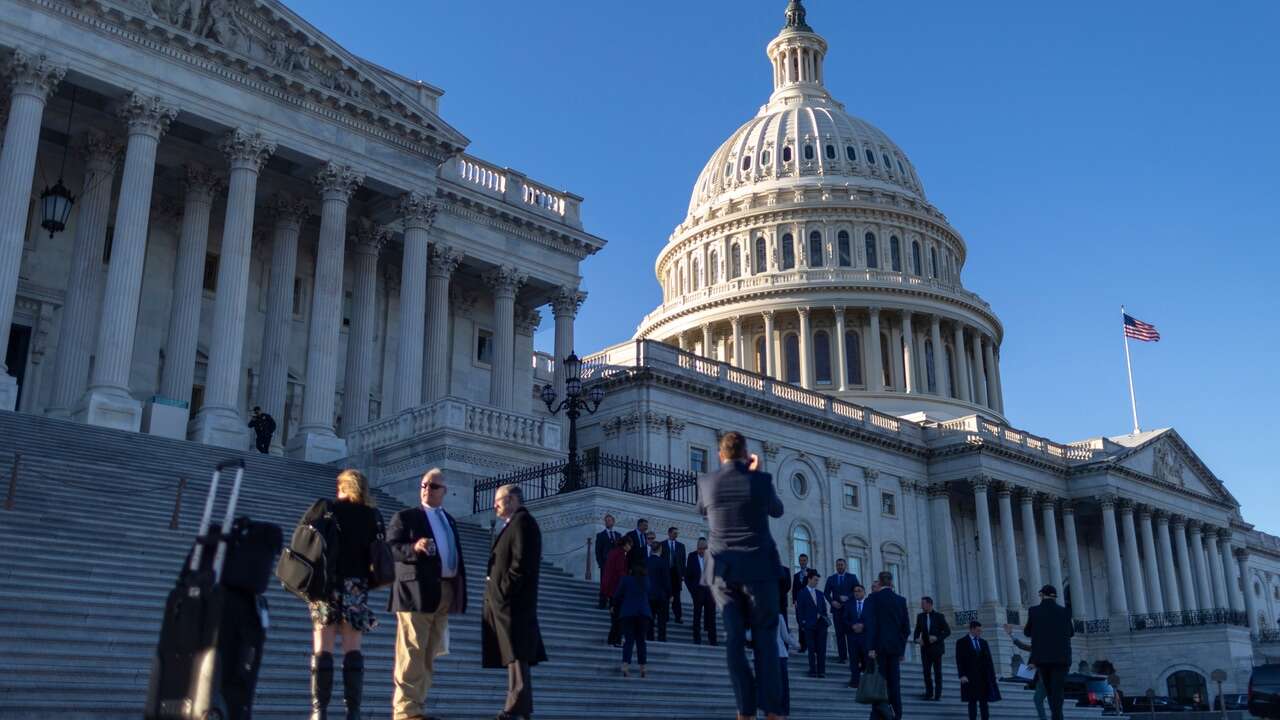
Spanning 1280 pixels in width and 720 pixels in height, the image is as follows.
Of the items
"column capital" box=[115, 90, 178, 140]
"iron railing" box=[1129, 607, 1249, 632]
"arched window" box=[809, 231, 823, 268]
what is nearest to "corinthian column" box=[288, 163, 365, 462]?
"column capital" box=[115, 90, 178, 140]

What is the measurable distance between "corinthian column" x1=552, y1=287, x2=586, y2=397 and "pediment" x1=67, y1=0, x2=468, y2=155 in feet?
25.9

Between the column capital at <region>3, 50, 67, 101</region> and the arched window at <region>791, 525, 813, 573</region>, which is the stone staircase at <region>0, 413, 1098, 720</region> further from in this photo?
the arched window at <region>791, 525, 813, 573</region>

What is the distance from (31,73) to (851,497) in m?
41.0

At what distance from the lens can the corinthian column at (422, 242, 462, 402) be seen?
4072cm

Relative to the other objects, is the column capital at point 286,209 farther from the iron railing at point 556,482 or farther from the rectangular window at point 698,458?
the rectangular window at point 698,458

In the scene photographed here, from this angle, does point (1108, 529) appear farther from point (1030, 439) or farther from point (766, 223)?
point (766, 223)

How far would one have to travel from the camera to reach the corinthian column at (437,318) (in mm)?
40719

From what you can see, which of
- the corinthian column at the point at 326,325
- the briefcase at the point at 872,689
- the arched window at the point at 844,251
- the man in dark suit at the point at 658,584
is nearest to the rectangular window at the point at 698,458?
the corinthian column at the point at 326,325

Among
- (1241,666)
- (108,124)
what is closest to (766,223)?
(1241,666)

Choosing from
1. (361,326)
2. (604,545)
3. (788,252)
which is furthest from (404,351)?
(788,252)

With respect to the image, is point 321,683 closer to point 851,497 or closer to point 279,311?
point 279,311

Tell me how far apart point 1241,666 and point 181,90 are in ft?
184

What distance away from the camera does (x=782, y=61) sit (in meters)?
112

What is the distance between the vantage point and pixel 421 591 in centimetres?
992
